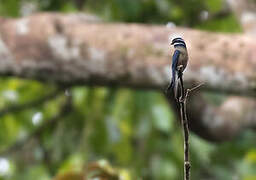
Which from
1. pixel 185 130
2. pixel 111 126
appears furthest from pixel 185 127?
pixel 111 126

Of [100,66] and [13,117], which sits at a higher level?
[13,117]

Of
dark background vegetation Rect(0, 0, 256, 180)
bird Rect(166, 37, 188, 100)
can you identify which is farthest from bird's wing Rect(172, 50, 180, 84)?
dark background vegetation Rect(0, 0, 256, 180)

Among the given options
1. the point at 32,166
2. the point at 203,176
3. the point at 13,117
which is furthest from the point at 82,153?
the point at 203,176

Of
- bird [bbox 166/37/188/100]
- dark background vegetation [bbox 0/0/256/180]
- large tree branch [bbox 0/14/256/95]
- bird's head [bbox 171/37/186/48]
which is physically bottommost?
bird [bbox 166/37/188/100]

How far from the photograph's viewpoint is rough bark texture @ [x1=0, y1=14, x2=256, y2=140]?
2.64m

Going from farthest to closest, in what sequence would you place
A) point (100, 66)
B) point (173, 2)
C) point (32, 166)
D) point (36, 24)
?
point (173, 2) → point (32, 166) → point (36, 24) → point (100, 66)

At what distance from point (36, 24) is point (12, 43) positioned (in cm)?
15

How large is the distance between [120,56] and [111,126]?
696 millimetres

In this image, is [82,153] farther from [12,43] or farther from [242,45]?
[242,45]

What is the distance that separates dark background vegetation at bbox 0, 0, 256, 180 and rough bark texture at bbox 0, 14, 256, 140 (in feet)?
1.55

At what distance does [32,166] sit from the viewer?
3.71 meters

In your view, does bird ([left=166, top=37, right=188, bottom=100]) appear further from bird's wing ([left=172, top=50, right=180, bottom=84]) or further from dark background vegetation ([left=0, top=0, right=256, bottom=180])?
dark background vegetation ([left=0, top=0, right=256, bottom=180])

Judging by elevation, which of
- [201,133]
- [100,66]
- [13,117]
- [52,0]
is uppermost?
[52,0]

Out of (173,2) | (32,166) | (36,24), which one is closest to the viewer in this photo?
A: (36,24)
